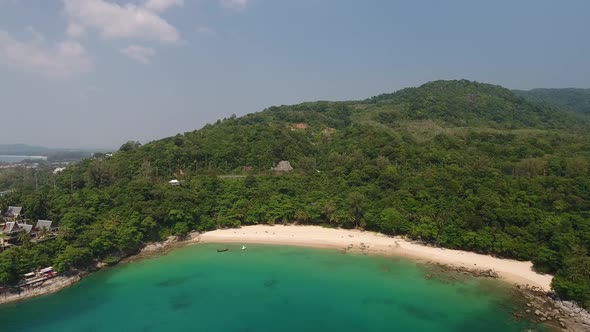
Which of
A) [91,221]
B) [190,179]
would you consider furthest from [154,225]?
[190,179]

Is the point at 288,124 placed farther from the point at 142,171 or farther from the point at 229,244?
the point at 229,244

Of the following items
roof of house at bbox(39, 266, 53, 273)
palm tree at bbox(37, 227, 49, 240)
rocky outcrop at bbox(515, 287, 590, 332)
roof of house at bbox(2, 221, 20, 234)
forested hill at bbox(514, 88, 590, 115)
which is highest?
forested hill at bbox(514, 88, 590, 115)

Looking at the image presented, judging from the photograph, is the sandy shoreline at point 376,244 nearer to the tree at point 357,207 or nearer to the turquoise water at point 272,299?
the tree at point 357,207

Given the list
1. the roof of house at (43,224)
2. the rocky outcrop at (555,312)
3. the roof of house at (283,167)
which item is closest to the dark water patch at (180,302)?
the roof of house at (43,224)

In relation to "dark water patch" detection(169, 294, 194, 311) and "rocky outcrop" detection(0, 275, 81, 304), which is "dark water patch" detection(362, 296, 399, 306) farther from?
"rocky outcrop" detection(0, 275, 81, 304)

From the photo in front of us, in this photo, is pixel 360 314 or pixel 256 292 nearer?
pixel 360 314

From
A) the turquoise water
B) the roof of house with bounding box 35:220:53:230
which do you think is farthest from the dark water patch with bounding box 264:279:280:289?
the roof of house with bounding box 35:220:53:230
